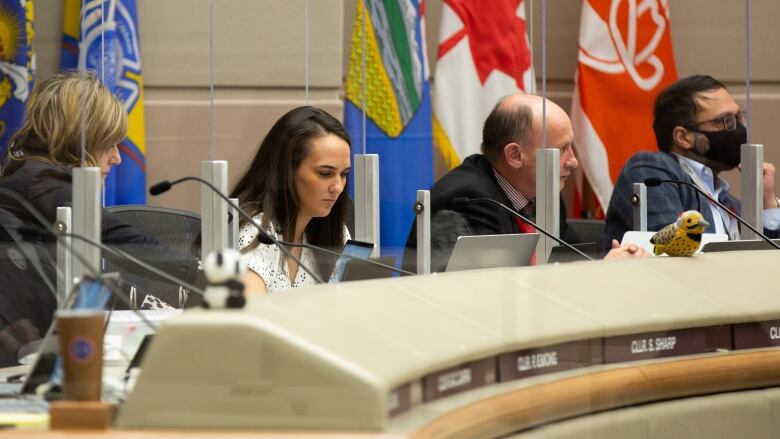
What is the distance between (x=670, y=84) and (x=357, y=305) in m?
1.99

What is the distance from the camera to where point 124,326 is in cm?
177

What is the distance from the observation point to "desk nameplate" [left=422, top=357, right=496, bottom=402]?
1586 millimetres

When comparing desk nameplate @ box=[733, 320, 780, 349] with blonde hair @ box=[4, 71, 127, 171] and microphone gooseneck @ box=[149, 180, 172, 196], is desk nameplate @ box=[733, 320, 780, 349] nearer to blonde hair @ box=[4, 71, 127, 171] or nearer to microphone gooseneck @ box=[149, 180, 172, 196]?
microphone gooseneck @ box=[149, 180, 172, 196]

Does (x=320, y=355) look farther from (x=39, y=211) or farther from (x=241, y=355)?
(x=39, y=211)

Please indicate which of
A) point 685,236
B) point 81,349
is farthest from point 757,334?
point 81,349

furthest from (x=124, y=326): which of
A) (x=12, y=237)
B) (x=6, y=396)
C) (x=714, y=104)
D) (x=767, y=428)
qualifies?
(x=714, y=104)

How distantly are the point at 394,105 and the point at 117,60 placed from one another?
710 millimetres

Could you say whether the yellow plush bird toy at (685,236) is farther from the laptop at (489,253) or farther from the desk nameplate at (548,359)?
the desk nameplate at (548,359)

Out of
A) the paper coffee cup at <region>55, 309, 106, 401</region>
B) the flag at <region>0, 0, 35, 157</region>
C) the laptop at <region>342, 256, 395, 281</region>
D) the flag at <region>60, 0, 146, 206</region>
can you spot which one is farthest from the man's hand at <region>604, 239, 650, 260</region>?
the paper coffee cup at <region>55, 309, 106, 401</region>

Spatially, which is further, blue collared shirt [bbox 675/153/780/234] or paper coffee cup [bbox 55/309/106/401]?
blue collared shirt [bbox 675/153/780/234]

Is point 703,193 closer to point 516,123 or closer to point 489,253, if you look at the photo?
point 516,123

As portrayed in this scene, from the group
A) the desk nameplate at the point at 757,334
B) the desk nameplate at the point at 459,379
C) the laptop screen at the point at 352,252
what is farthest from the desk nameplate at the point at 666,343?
the laptop screen at the point at 352,252

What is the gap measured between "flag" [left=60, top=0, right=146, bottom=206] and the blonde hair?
55mm

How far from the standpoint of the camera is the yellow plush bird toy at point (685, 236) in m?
2.46
